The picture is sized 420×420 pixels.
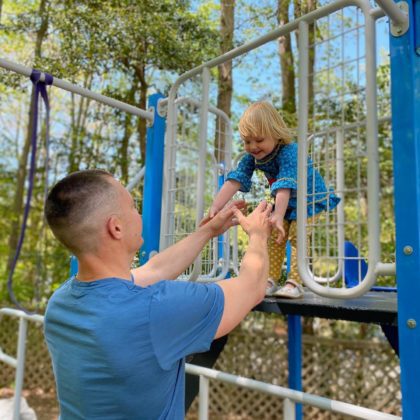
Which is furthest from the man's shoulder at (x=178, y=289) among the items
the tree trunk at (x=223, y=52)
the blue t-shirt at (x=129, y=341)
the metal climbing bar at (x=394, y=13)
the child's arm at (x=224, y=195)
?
the tree trunk at (x=223, y=52)

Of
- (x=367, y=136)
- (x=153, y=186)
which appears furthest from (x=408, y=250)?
(x=153, y=186)

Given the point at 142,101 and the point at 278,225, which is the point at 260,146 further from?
the point at 142,101

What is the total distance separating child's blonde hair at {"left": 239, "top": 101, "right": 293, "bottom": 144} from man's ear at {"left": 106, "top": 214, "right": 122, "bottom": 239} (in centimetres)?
83

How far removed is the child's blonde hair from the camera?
170cm

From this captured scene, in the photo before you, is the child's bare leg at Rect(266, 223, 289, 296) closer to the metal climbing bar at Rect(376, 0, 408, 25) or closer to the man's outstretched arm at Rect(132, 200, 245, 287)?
the man's outstretched arm at Rect(132, 200, 245, 287)

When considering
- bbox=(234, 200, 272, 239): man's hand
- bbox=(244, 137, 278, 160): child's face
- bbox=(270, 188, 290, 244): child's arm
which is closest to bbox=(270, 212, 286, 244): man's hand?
bbox=(270, 188, 290, 244): child's arm

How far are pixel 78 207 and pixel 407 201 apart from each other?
0.75m

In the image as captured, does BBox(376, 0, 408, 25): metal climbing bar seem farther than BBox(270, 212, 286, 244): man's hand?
No

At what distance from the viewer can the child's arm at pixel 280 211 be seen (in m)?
1.37

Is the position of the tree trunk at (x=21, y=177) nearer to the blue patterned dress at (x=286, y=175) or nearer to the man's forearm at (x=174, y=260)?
the blue patterned dress at (x=286, y=175)

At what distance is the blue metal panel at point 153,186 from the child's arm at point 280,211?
32.0 inches

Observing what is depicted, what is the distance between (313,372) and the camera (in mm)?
5621

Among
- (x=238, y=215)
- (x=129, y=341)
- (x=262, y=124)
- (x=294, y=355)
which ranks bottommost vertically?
(x=294, y=355)

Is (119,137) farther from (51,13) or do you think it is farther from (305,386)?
(305,386)
